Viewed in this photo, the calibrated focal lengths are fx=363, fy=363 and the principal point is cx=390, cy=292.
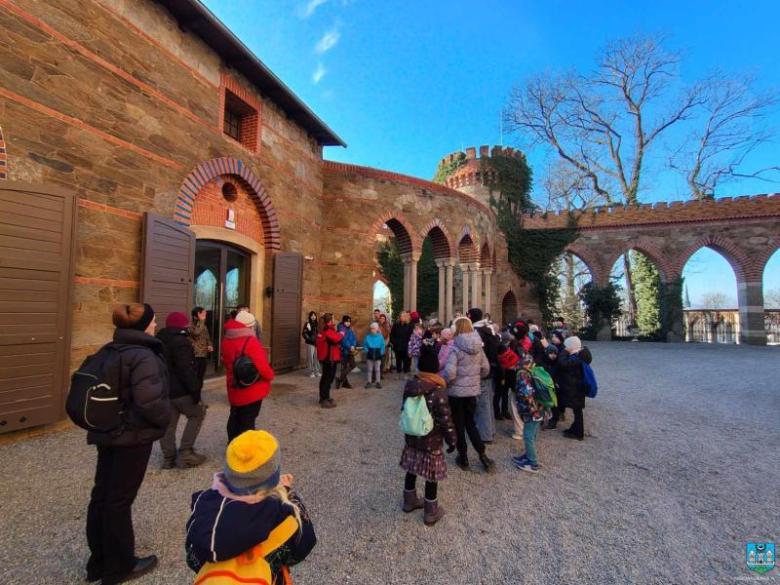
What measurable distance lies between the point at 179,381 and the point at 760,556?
4539 mm

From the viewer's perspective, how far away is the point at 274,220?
25.6ft

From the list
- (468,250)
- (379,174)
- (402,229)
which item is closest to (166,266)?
(379,174)

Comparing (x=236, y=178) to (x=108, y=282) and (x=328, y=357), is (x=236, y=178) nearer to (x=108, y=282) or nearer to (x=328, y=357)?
(x=108, y=282)

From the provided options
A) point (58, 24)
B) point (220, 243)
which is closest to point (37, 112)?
point (58, 24)

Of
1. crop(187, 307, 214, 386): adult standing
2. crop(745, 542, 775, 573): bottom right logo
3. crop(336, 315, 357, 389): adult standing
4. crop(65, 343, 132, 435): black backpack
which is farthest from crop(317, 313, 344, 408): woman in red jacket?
crop(745, 542, 775, 573): bottom right logo

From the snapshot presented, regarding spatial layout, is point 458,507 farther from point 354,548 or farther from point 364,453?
point 364,453

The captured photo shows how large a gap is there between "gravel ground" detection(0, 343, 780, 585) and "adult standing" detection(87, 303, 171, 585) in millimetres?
198

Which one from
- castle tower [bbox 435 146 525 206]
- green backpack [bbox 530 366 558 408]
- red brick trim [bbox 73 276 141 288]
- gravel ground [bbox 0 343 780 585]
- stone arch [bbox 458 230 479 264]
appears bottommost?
gravel ground [bbox 0 343 780 585]

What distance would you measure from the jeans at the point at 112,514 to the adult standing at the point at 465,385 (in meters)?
2.51

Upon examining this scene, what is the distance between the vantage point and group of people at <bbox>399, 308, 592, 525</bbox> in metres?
2.80

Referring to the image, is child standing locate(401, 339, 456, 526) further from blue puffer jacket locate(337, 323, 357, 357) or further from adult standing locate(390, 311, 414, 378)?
adult standing locate(390, 311, 414, 378)

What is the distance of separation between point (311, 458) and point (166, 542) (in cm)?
153

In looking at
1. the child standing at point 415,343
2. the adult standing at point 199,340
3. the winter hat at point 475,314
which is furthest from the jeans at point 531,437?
the adult standing at point 199,340

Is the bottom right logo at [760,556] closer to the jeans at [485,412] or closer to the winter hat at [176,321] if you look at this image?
the jeans at [485,412]
